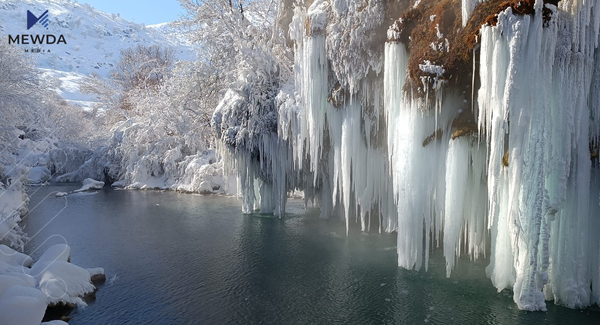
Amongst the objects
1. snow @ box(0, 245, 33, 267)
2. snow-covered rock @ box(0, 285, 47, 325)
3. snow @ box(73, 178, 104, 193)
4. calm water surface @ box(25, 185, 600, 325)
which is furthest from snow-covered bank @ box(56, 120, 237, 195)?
snow-covered rock @ box(0, 285, 47, 325)

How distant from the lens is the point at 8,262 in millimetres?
10852

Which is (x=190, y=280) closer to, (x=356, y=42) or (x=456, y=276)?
(x=456, y=276)

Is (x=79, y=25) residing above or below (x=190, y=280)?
above

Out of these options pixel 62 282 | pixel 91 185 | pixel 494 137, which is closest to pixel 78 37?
pixel 91 185

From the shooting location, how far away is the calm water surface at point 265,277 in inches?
353

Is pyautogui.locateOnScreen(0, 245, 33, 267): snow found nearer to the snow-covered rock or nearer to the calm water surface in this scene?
the calm water surface

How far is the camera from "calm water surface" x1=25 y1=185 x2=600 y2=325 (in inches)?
353

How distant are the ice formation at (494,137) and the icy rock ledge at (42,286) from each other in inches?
319

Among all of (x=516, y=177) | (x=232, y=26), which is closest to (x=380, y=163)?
(x=516, y=177)

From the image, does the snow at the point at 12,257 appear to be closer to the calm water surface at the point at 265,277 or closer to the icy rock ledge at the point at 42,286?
the icy rock ledge at the point at 42,286

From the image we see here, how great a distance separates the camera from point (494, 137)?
8.19m

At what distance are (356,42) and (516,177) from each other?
6.81 metres

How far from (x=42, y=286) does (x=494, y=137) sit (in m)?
10.7

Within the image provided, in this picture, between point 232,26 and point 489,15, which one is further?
point 232,26
